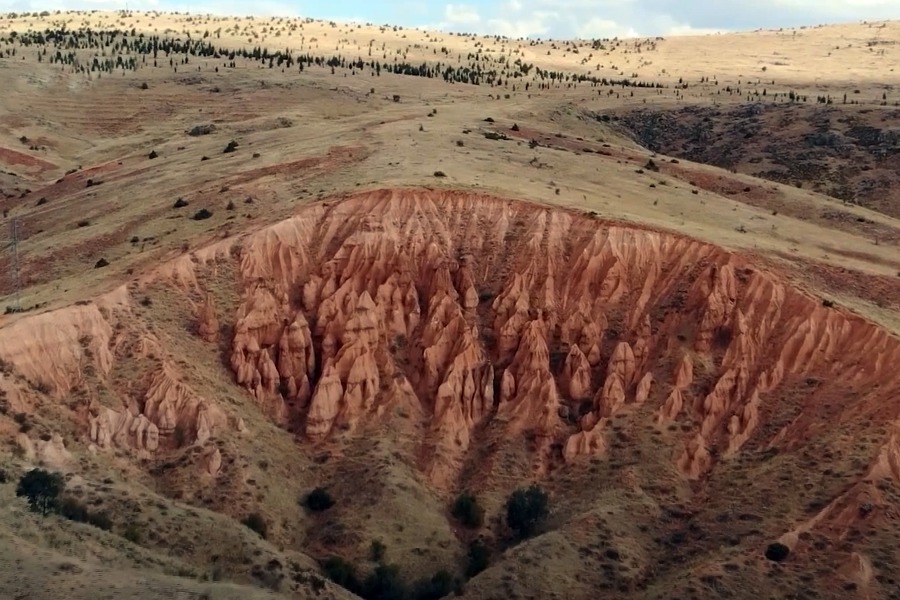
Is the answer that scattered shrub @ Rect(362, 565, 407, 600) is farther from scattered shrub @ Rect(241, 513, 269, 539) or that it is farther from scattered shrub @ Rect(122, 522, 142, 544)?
scattered shrub @ Rect(122, 522, 142, 544)

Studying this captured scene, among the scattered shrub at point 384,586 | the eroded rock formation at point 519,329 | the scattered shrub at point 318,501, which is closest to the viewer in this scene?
the scattered shrub at point 384,586

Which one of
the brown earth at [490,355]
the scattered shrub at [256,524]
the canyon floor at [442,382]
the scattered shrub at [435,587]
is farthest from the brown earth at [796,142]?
the scattered shrub at [256,524]

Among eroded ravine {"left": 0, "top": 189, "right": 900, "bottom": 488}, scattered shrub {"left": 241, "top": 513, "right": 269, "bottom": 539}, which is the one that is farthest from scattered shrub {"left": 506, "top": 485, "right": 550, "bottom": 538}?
scattered shrub {"left": 241, "top": 513, "right": 269, "bottom": 539}

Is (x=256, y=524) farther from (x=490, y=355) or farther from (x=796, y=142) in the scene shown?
(x=796, y=142)

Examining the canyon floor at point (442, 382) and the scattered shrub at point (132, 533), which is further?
the canyon floor at point (442, 382)

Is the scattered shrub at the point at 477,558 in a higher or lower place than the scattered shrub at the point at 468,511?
lower

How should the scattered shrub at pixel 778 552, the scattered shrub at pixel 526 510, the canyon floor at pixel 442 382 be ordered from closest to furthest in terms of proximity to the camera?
the scattered shrub at pixel 778 552
the canyon floor at pixel 442 382
the scattered shrub at pixel 526 510

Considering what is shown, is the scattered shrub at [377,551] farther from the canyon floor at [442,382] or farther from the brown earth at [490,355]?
the brown earth at [490,355]

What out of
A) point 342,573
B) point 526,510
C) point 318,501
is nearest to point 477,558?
point 526,510
